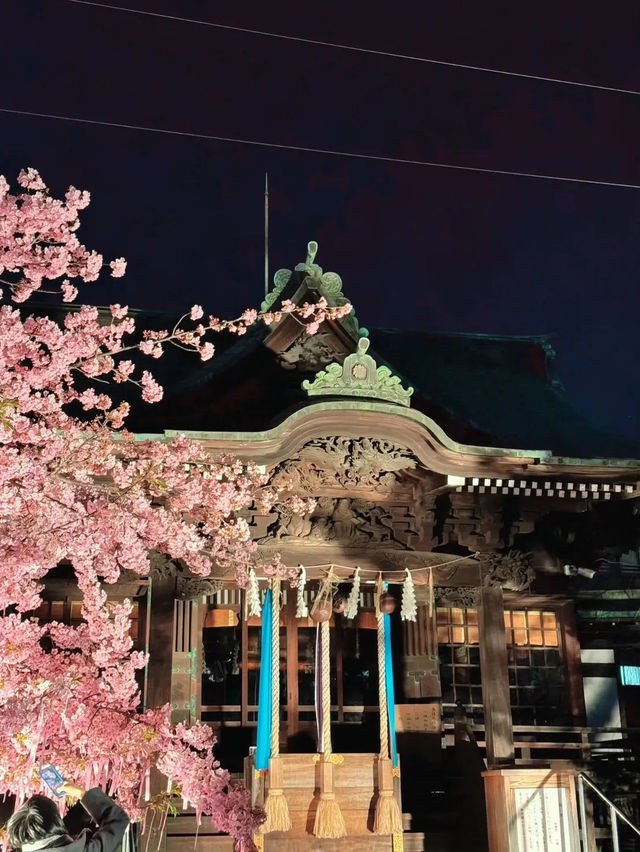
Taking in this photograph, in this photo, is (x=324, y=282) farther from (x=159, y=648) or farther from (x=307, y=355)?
(x=159, y=648)

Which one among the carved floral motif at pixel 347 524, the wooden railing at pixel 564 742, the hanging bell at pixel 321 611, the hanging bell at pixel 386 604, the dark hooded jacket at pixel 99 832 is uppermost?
the carved floral motif at pixel 347 524

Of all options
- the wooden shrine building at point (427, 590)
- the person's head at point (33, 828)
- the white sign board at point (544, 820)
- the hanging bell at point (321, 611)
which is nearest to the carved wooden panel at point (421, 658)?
the wooden shrine building at point (427, 590)

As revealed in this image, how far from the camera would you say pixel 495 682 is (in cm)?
1128

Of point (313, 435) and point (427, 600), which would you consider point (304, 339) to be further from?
point (427, 600)

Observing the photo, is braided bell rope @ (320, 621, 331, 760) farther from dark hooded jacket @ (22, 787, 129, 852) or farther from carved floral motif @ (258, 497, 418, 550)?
dark hooded jacket @ (22, 787, 129, 852)

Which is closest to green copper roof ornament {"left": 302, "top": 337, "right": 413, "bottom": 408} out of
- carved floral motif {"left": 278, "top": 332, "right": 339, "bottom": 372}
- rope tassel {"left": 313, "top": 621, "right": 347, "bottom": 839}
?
carved floral motif {"left": 278, "top": 332, "right": 339, "bottom": 372}

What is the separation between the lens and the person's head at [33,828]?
3.89 m

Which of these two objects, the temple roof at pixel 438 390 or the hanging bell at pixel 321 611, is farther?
the temple roof at pixel 438 390

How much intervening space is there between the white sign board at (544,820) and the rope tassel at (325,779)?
2.05 meters

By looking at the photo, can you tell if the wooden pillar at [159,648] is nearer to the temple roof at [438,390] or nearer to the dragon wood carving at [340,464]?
the dragon wood carving at [340,464]

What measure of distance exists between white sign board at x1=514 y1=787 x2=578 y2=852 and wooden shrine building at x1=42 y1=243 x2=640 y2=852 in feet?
0.05

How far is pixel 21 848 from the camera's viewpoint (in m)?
3.91

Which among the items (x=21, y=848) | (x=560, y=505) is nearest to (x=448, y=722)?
(x=560, y=505)

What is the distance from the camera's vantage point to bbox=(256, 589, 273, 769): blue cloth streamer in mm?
10336
